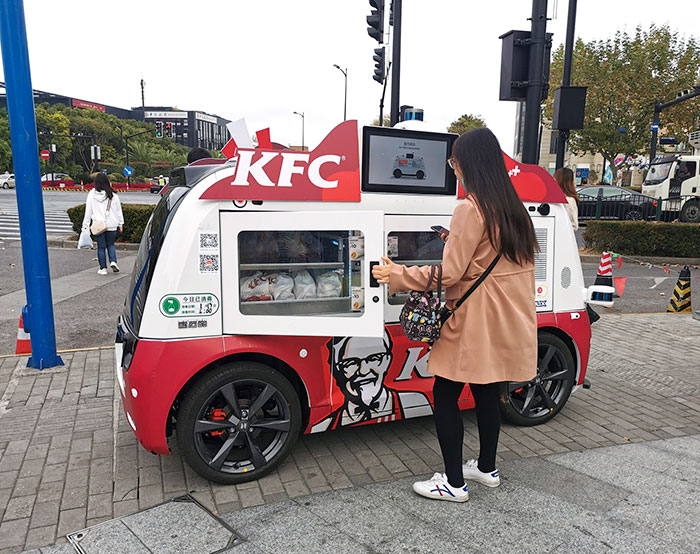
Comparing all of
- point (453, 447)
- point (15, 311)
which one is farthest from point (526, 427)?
point (15, 311)

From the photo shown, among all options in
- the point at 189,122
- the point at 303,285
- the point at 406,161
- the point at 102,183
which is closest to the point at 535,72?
the point at 406,161

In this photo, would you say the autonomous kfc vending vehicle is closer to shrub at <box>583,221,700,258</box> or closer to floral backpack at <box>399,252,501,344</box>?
floral backpack at <box>399,252,501,344</box>

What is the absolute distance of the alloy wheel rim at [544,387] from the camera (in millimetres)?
4078

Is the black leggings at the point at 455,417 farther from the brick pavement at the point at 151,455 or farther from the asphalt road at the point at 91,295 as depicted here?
the asphalt road at the point at 91,295

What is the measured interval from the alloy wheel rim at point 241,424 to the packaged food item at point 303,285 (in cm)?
57

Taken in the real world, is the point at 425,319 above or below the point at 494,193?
below

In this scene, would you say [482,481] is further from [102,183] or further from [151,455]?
[102,183]

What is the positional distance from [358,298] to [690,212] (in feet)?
63.2

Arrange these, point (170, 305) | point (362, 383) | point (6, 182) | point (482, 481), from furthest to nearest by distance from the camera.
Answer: point (6, 182) < point (362, 383) < point (482, 481) < point (170, 305)

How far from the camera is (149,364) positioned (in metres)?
3.03

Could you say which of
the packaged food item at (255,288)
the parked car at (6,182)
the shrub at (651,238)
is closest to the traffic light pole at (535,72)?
the packaged food item at (255,288)

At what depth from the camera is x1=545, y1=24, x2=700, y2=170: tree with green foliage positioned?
87.8 feet

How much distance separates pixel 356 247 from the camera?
326 cm

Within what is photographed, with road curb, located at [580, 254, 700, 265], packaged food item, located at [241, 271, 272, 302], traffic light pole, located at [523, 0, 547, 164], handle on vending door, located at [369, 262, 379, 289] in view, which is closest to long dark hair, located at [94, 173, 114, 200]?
A: traffic light pole, located at [523, 0, 547, 164]
